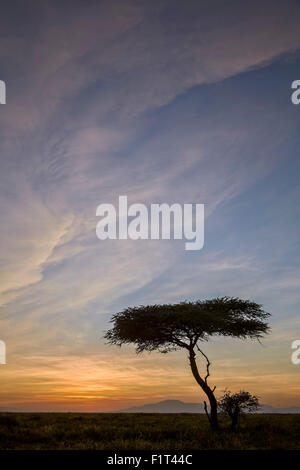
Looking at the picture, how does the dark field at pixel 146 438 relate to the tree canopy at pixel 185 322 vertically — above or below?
below

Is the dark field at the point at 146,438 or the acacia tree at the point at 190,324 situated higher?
the acacia tree at the point at 190,324

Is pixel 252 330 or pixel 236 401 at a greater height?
pixel 252 330

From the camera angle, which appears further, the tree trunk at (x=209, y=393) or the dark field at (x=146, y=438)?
the tree trunk at (x=209, y=393)

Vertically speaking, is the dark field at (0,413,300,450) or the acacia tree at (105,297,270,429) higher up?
the acacia tree at (105,297,270,429)

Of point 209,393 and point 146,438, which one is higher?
point 209,393

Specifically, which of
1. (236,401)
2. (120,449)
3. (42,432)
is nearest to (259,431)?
(236,401)

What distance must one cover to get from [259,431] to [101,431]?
9.10 metres

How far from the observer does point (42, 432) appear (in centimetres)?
2069

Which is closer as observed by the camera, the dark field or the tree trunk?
the dark field

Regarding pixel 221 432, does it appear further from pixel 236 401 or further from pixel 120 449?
pixel 120 449

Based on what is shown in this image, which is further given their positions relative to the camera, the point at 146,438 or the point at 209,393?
the point at 209,393

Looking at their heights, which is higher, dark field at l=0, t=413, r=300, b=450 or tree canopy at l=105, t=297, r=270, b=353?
tree canopy at l=105, t=297, r=270, b=353
